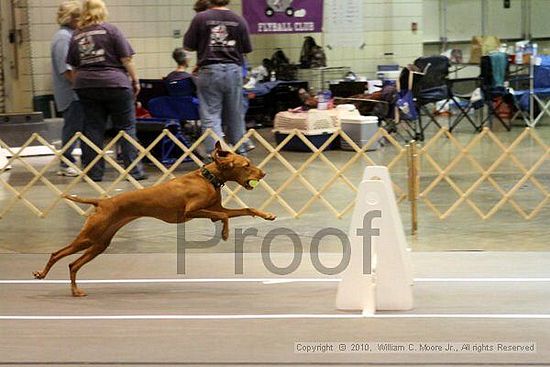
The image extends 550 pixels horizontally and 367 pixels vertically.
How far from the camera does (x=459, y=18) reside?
17.0 metres

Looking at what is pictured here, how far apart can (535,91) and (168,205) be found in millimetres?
9059

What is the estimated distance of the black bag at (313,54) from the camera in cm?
1468

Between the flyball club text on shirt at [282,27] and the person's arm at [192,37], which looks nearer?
the person's arm at [192,37]

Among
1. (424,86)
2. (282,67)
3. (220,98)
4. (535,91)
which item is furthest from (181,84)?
(535,91)

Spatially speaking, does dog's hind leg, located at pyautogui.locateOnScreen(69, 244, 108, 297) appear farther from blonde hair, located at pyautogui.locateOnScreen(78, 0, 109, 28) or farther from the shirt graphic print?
blonde hair, located at pyautogui.locateOnScreen(78, 0, 109, 28)

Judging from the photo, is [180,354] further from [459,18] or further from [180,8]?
[459,18]

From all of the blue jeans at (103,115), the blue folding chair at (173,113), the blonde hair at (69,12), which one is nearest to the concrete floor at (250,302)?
the blue jeans at (103,115)

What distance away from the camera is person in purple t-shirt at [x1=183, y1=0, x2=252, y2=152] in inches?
338

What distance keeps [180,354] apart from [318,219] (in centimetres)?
333

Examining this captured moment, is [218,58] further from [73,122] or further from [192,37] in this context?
[73,122]

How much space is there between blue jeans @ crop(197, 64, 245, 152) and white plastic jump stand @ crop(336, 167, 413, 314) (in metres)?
3.78

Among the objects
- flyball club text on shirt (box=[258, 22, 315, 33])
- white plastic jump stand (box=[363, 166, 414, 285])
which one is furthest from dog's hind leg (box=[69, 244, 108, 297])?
flyball club text on shirt (box=[258, 22, 315, 33])

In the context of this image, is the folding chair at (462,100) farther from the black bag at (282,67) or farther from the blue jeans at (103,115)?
the blue jeans at (103,115)

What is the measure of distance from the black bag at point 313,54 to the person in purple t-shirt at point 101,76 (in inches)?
238
